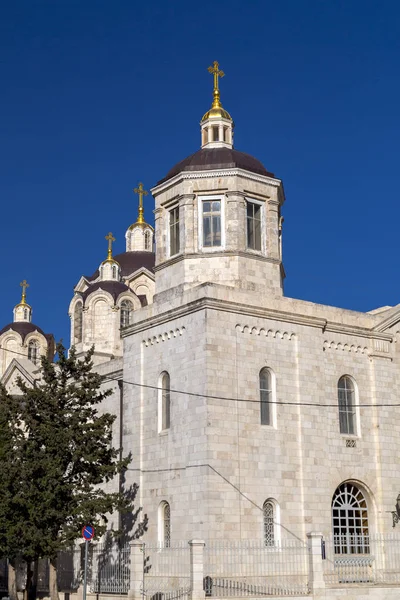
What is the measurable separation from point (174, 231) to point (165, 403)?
18.6ft

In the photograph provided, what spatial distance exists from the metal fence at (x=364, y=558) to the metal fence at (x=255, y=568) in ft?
4.00

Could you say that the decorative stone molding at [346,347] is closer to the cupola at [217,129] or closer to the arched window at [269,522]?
the arched window at [269,522]

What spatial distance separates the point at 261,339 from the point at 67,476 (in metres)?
6.91

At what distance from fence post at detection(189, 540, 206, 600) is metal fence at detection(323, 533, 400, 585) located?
5.26m

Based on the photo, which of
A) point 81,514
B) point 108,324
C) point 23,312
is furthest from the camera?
point 23,312

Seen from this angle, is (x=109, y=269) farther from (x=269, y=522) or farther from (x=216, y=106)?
(x=269, y=522)

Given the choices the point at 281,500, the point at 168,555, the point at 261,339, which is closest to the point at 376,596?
the point at 281,500

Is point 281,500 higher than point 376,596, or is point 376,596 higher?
point 281,500

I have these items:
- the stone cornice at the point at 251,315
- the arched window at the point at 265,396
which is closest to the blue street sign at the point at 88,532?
the arched window at the point at 265,396

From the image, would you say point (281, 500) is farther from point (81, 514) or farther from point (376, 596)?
point (81, 514)

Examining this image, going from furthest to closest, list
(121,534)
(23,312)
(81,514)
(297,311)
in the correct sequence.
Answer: (23,312), (297,311), (121,534), (81,514)

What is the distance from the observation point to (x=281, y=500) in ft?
83.3

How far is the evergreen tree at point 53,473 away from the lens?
2370 centimetres

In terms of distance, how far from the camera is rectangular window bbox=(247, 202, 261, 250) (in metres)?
28.0
